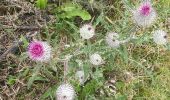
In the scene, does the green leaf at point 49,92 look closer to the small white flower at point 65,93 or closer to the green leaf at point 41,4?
the small white flower at point 65,93

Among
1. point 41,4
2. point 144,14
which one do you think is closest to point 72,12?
point 41,4

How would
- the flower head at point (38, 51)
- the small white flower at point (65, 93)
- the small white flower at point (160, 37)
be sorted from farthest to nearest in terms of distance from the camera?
the small white flower at point (160, 37) → the small white flower at point (65, 93) → the flower head at point (38, 51)

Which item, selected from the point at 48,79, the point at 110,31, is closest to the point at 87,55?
the point at 110,31

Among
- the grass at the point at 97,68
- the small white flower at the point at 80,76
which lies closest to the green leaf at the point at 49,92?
the grass at the point at 97,68

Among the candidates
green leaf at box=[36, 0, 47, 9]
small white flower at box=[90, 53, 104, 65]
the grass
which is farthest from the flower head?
green leaf at box=[36, 0, 47, 9]

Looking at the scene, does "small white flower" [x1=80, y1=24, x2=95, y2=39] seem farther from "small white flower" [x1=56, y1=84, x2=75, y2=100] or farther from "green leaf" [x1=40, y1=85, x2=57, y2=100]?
"green leaf" [x1=40, y1=85, x2=57, y2=100]

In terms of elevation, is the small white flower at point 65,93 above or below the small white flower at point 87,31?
below

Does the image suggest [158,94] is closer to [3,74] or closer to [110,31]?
[110,31]
